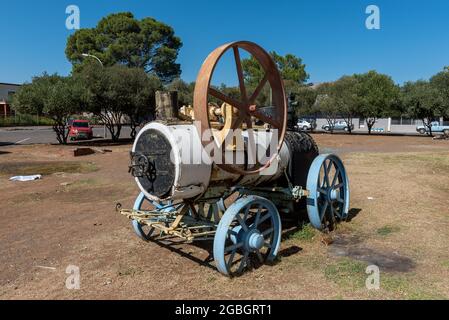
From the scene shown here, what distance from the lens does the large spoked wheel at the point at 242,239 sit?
4395 mm

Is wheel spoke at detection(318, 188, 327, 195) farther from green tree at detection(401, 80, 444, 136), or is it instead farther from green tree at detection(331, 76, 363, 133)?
green tree at detection(331, 76, 363, 133)

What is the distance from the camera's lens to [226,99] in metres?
4.43

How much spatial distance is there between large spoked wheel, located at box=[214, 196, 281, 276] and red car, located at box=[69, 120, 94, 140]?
2639cm

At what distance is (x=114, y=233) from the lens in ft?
20.8

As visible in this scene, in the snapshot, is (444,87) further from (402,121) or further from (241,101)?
(241,101)

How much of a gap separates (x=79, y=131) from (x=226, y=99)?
2713 centimetres

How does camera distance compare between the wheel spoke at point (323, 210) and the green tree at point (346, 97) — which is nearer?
the wheel spoke at point (323, 210)

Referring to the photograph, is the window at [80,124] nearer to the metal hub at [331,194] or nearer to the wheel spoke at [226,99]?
the metal hub at [331,194]

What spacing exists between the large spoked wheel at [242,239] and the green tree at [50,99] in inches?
758

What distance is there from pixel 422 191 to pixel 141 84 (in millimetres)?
20002

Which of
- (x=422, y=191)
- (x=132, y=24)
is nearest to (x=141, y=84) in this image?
(x=422, y=191)

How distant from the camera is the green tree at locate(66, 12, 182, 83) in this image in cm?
4897

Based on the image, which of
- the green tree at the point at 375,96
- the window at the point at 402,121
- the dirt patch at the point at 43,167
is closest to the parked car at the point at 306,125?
the green tree at the point at 375,96

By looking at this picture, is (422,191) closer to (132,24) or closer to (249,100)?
(249,100)
